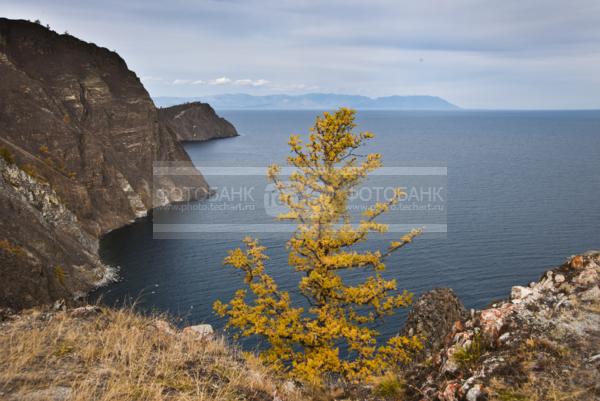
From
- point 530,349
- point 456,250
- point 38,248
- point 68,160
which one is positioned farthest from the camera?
point 68,160

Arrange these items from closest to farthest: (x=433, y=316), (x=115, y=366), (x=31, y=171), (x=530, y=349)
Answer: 1. (x=115, y=366)
2. (x=530, y=349)
3. (x=433, y=316)
4. (x=31, y=171)

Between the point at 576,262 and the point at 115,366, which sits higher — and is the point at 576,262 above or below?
above

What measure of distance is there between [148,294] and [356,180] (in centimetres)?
3785

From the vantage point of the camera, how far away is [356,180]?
19219 mm

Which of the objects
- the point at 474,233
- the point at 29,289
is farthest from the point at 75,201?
the point at 474,233

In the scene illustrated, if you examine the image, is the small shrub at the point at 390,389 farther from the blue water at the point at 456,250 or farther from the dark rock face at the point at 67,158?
the dark rock face at the point at 67,158

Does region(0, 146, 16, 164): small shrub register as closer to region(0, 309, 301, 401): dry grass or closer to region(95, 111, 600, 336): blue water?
region(95, 111, 600, 336): blue water

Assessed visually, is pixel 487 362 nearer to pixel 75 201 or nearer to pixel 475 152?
pixel 75 201

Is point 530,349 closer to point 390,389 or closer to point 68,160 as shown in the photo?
point 390,389

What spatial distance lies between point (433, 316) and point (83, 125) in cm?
8867

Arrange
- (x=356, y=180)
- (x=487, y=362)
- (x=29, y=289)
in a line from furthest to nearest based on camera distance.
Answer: (x=29, y=289) → (x=356, y=180) → (x=487, y=362)

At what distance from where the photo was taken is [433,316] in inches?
1016

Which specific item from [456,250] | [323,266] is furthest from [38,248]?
[456,250]

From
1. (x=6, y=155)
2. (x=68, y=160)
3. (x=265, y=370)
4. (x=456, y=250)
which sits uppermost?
(x=6, y=155)
